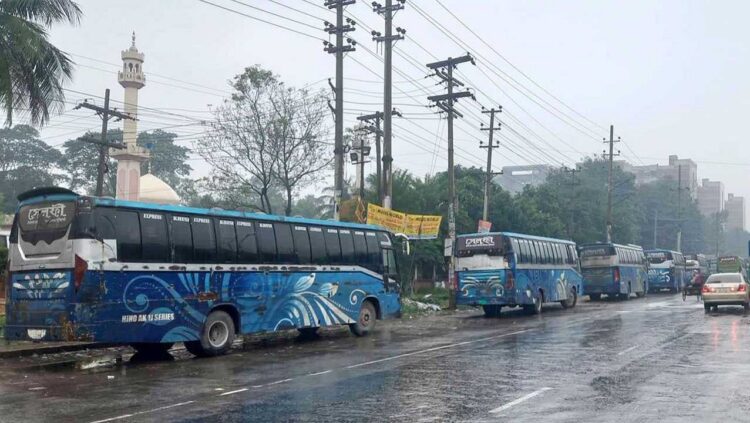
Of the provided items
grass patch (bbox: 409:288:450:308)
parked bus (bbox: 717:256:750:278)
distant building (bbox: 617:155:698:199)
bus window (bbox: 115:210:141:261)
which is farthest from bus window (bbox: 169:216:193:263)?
distant building (bbox: 617:155:698:199)

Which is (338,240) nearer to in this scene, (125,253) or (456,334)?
(456,334)

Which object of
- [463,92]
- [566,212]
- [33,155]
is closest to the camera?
[463,92]

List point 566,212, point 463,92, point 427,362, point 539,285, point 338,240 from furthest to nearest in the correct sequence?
point 566,212 < point 463,92 < point 539,285 < point 338,240 < point 427,362

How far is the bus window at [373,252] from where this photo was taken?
21.7m

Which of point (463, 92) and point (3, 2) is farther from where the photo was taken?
point (463, 92)

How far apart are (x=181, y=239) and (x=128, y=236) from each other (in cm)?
135

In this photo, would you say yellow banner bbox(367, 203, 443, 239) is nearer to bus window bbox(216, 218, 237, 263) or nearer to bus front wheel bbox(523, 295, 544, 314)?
bus front wheel bbox(523, 295, 544, 314)

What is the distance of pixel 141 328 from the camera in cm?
1455

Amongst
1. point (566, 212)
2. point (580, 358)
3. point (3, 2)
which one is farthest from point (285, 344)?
point (566, 212)

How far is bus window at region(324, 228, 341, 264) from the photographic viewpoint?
2006cm

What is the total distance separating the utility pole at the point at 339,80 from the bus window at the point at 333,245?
252 inches

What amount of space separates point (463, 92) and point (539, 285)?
30.8ft

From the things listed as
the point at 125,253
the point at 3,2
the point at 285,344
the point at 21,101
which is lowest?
the point at 285,344

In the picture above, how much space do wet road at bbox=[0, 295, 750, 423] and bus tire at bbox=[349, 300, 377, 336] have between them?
1.22m
